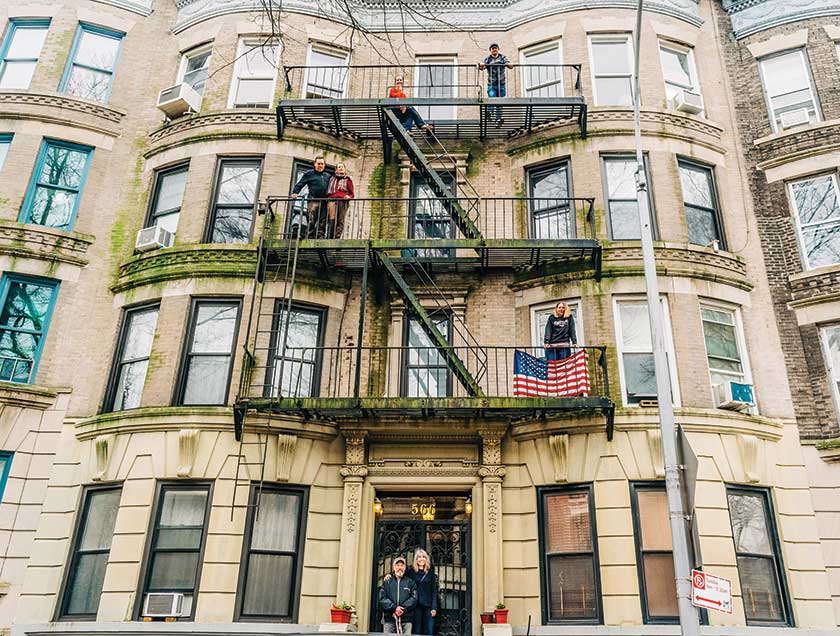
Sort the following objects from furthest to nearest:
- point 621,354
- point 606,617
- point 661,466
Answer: point 621,354, point 661,466, point 606,617

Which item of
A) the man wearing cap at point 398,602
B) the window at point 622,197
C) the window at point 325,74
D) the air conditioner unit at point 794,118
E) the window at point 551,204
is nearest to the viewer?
the man wearing cap at point 398,602

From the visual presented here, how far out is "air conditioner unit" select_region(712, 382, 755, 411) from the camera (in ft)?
39.8

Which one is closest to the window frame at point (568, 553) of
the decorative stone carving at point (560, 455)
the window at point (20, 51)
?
the decorative stone carving at point (560, 455)

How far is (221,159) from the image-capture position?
49.0 ft

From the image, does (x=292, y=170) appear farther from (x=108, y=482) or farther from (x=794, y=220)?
(x=794, y=220)

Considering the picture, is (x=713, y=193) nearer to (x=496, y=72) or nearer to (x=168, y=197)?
(x=496, y=72)

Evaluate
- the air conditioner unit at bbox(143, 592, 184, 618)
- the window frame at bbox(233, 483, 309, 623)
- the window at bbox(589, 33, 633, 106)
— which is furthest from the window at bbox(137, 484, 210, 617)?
the window at bbox(589, 33, 633, 106)

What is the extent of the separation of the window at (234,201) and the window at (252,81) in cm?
164

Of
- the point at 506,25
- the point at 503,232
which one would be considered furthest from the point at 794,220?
the point at 506,25

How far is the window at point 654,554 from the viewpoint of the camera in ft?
35.9

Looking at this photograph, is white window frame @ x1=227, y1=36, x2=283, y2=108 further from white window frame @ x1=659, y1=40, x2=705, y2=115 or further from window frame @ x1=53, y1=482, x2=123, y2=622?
white window frame @ x1=659, y1=40, x2=705, y2=115

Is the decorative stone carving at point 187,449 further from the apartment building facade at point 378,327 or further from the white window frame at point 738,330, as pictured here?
the white window frame at point 738,330

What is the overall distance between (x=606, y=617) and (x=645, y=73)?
11.1m

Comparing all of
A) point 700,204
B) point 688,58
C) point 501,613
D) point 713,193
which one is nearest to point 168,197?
point 501,613
